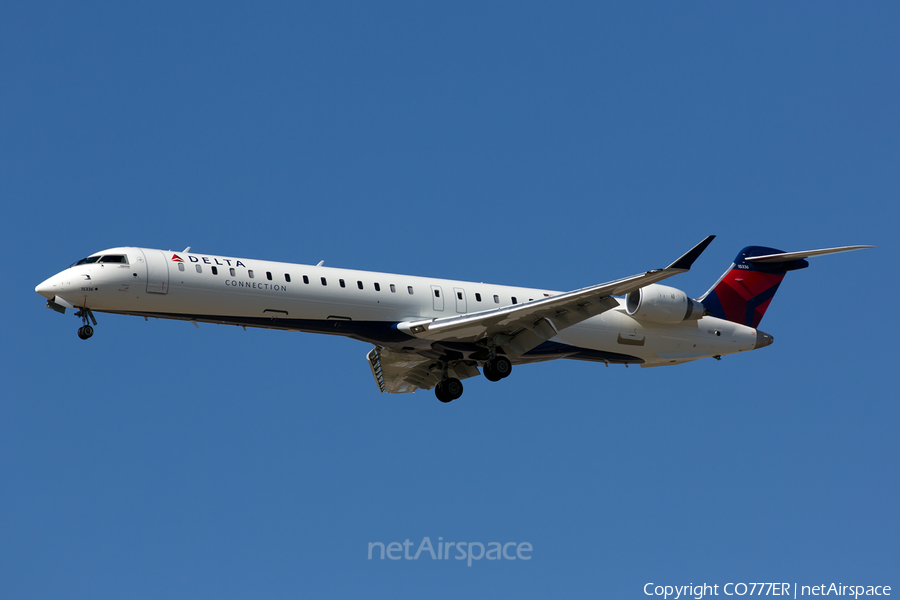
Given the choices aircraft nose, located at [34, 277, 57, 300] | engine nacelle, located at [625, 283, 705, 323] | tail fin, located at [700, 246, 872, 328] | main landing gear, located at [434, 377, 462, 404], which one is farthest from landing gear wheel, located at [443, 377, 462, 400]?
aircraft nose, located at [34, 277, 57, 300]

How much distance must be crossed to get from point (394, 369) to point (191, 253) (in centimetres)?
726

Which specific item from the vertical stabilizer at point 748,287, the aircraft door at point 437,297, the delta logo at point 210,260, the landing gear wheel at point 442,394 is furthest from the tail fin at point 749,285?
the delta logo at point 210,260

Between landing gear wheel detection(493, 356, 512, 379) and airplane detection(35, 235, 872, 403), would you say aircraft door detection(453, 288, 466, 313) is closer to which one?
airplane detection(35, 235, 872, 403)

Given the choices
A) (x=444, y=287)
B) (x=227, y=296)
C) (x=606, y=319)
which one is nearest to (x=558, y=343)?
(x=606, y=319)

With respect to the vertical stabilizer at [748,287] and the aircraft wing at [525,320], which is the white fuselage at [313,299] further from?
the vertical stabilizer at [748,287]

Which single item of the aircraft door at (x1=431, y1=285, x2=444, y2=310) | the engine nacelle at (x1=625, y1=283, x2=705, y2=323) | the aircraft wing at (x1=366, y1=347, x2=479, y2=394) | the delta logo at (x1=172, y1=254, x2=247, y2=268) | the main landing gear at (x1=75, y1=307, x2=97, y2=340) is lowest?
the main landing gear at (x1=75, y1=307, x2=97, y2=340)

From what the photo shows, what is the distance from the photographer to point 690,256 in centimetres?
2205

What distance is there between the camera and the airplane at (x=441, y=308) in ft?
75.6

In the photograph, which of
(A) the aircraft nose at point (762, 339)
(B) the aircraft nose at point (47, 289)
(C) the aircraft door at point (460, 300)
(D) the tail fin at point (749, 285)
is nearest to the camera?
(B) the aircraft nose at point (47, 289)

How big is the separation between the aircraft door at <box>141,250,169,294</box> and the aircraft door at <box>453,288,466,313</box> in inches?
285

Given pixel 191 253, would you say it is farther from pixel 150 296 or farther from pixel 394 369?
pixel 394 369

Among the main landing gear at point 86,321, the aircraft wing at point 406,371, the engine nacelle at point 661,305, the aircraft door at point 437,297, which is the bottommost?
the main landing gear at point 86,321

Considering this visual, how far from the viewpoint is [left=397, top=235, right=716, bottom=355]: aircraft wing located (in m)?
24.3

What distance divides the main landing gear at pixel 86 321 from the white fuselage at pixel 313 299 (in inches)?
8.2
